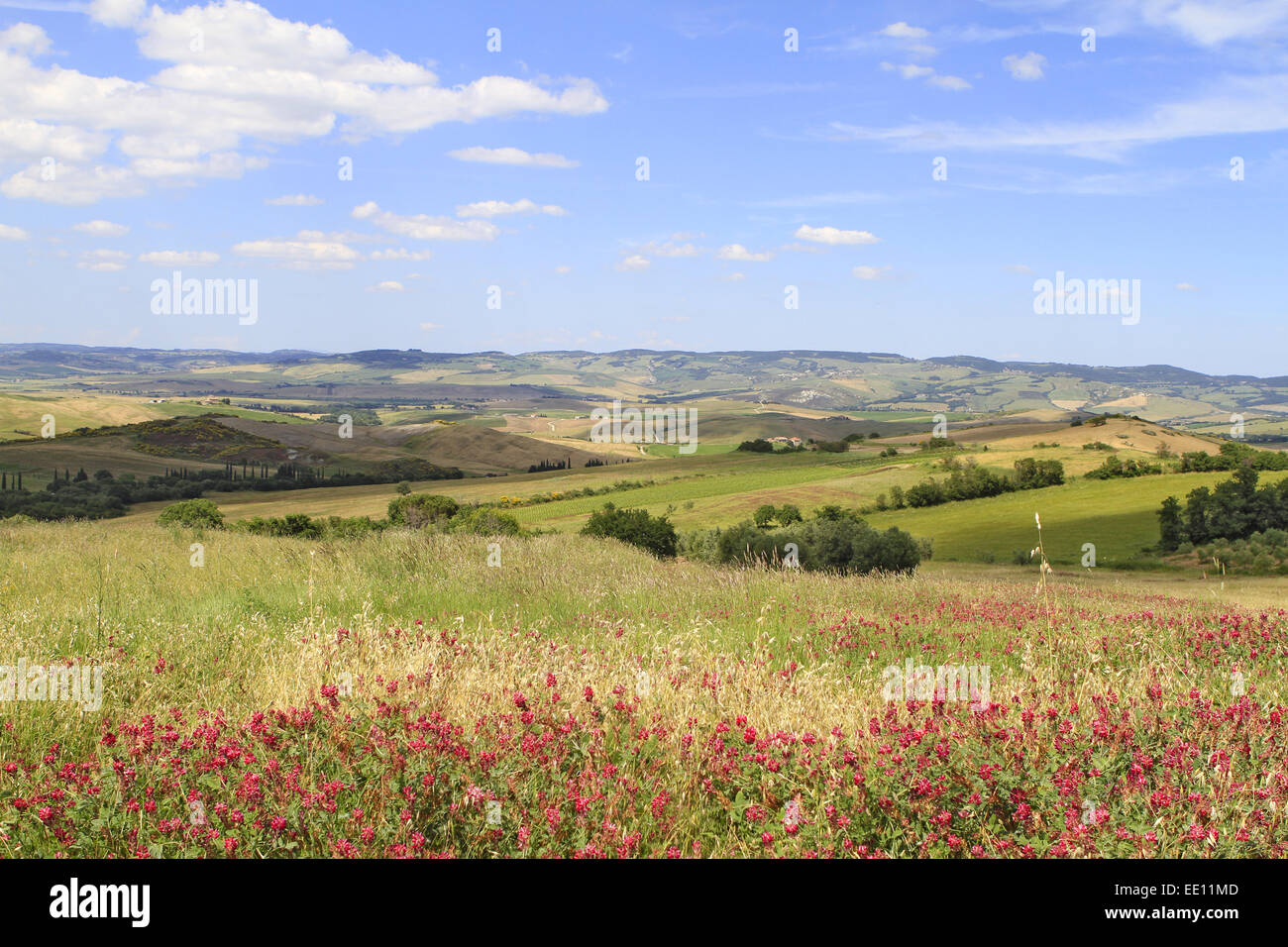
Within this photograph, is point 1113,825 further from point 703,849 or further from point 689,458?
point 689,458

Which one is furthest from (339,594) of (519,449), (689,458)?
(519,449)

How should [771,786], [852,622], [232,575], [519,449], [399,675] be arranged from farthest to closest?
1. [519,449]
2. [232,575]
3. [852,622]
4. [399,675]
5. [771,786]

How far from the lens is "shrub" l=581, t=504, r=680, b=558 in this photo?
3306cm

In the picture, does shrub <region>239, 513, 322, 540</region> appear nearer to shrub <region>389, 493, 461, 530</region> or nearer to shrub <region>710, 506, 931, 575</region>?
shrub <region>389, 493, 461, 530</region>

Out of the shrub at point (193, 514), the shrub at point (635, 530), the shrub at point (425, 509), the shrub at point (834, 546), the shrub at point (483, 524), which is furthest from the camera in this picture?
the shrub at point (834, 546)

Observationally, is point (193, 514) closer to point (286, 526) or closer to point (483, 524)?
point (286, 526)

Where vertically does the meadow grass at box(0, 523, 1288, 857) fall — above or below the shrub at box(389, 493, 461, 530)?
above

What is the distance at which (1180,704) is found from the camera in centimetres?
545

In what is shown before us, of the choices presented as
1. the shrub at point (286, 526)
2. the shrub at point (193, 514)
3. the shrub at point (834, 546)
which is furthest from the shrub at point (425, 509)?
the shrub at point (834, 546)

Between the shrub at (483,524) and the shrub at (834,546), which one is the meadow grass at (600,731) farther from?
the shrub at (834,546)

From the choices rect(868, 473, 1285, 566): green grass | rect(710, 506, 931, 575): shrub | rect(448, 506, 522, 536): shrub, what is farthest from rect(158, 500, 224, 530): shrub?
rect(868, 473, 1285, 566): green grass

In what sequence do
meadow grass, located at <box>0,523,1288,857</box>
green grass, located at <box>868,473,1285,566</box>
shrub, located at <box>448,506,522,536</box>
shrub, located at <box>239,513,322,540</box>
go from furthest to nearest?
1. green grass, located at <box>868,473,1285,566</box>
2. shrub, located at <box>239,513,322,540</box>
3. shrub, located at <box>448,506,522,536</box>
4. meadow grass, located at <box>0,523,1288,857</box>

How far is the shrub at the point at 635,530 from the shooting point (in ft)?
108
